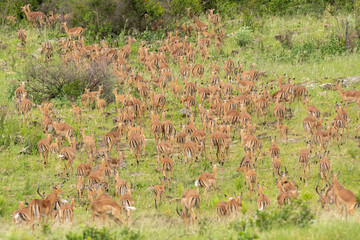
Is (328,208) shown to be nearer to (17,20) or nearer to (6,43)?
(6,43)

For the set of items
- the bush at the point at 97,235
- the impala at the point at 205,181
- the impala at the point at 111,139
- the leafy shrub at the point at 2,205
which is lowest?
the leafy shrub at the point at 2,205

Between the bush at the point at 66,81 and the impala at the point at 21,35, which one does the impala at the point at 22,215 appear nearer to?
the bush at the point at 66,81

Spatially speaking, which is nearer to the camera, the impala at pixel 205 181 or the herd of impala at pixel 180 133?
the herd of impala at pixel 180 133

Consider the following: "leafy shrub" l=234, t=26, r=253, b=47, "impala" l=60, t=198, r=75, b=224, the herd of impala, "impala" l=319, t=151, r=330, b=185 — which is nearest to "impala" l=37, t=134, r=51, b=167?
the herd of impala

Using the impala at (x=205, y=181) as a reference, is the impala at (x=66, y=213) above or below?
above

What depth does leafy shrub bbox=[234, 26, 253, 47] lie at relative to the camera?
22.3 metres

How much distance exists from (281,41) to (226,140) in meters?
10.8

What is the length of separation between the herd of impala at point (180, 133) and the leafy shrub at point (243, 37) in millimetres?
1178

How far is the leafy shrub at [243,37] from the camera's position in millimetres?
22281

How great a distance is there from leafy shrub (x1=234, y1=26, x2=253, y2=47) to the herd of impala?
1.18 metres

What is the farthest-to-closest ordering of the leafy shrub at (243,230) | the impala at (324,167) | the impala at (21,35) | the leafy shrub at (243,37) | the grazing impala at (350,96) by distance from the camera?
the impala at (21,35) < the leafy shrub at (243,37) < the grazing impala at (350,96) < the impala at (324,167) < the leafy shrub at (243,230)

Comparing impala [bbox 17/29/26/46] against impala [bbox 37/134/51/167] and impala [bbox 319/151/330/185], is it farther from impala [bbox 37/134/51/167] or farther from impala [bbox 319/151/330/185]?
impala [bbox 319/151/330/185]

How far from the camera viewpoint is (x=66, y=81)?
1784cm

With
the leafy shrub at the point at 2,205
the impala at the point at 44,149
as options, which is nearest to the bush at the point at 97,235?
the leafy shrub at the point at 2,205
